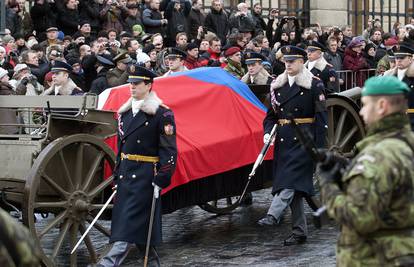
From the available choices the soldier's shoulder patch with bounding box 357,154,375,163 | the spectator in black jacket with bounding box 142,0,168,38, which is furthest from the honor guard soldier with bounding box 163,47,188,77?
the soldier's shoulder patch with bounding box 357,154,375,163

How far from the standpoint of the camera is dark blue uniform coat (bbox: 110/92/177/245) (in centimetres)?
779

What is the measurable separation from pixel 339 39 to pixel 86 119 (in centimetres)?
1071

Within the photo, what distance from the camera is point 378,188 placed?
4488mm

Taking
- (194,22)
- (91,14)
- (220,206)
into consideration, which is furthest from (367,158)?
(194,22)

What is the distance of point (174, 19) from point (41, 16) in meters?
2.60

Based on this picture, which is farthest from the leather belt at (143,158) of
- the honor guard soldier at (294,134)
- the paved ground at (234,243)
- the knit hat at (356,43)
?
the knit hat at (356,43)

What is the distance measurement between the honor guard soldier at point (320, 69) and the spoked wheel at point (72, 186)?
4078mm

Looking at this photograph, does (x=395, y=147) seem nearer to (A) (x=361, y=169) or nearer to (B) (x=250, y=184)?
(A) (x=361, y=169)

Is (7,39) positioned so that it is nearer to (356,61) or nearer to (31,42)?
(31,42)

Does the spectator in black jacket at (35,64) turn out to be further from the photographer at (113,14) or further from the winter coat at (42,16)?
the photographer at (113,14)

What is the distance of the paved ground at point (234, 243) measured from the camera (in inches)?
341

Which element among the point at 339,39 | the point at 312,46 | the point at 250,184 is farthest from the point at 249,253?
the point at 339,39

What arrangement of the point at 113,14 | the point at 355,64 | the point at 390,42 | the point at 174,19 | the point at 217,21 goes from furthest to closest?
1. the point at 390,42
2. the point at 217,21
3. the point at 355,64
4. the point at 174,19
5. the point at 113,14

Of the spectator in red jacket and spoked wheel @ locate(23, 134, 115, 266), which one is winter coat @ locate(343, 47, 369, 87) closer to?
the spectator in red jacket
